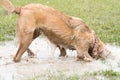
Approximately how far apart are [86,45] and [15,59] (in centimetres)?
143

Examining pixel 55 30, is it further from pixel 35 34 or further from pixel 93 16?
pixel 93 16

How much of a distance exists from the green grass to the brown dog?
0.91 m

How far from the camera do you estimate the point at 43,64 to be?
8.30 m

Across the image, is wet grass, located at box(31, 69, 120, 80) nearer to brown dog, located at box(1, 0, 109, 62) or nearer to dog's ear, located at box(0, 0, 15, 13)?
brown dog, located at box(1, 0, 109, 62)

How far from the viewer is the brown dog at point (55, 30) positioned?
8.16 meters

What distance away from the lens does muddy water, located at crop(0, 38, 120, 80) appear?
25.0 ft

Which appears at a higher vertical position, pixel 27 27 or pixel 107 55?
pixel 27 27

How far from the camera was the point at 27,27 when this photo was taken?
8133 mm

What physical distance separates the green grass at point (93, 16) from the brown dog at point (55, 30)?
35.7 inches

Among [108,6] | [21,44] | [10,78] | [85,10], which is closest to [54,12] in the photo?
[21,44]

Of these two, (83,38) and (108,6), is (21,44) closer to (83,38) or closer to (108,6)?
(83,38)

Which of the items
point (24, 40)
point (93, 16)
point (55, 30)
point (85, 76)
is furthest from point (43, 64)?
point (93, 16)

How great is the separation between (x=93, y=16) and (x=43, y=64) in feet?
18.5

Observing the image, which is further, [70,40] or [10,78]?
[70,40]
